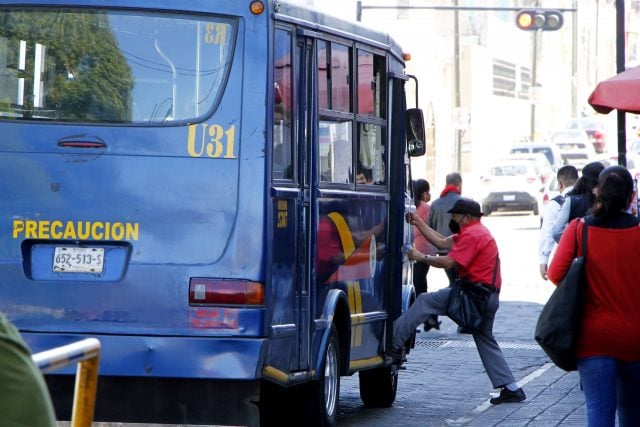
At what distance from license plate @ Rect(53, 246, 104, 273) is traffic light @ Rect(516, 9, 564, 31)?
2501cm

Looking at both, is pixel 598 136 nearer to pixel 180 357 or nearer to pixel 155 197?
pixel 155 197

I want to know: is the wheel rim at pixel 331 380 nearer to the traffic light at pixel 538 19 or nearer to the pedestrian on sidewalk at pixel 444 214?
the pedestrian on sidewalk at pixel 444 214

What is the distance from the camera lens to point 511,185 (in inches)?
1629

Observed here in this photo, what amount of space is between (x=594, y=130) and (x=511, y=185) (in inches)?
893

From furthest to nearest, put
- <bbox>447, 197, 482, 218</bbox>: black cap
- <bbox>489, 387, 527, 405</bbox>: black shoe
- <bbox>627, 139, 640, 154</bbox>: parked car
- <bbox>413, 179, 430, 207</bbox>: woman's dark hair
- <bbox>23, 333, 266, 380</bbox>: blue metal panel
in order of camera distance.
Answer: <bbox>627, 139, 640, 154</bbox>: parked car → <bbox>413, 179, 430, 207</bbox>: woman's dark hair → <bbox>447, 197, 482, 218</bbox>: black cap → <bbox>489, 387, 527, 405</bbox>: black shoe → <bbox>23, 333, 266, 380</bbox>: blue metal panel

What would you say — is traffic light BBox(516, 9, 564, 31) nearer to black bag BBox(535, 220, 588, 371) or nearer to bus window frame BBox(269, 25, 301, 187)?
bus window frame BBox(269, 25, 301, 187)

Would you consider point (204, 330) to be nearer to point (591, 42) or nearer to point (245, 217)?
point (245, 217)

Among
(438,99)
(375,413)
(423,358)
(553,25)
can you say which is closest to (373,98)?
(375,413)

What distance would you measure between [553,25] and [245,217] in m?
24.8

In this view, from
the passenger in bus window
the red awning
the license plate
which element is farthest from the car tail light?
the passenger in bus window

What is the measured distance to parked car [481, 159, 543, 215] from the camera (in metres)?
41.3

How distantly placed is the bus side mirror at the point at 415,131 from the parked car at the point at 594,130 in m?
50.0

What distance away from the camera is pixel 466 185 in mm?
56562

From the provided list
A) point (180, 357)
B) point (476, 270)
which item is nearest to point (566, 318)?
point (180, 357)
